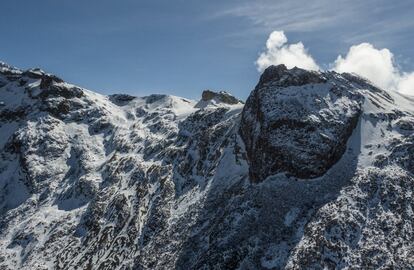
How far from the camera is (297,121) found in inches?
1945

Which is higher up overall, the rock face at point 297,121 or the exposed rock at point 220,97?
the exposed rock at point 220,97

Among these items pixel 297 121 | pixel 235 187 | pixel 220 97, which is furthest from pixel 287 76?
pixel 220 97

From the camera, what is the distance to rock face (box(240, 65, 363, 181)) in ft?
153

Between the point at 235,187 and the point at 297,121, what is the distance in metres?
9.64

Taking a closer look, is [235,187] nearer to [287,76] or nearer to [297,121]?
[297,121]

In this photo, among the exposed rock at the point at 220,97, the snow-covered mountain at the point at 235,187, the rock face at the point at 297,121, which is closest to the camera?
the snow-covered mountain at the point at 235,187

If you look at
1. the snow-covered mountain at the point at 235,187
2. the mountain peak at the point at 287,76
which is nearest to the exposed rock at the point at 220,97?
the snow-covered mountain at the point at 235,187

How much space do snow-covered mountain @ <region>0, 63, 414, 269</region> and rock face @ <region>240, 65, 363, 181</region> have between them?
145 millimetres

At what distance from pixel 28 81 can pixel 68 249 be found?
5683 centimetres

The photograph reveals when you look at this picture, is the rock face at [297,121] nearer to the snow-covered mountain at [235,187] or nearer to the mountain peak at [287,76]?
the mountain peak at [287,76]

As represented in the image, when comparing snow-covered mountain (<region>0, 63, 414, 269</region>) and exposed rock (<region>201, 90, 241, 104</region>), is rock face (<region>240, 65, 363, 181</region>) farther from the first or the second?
exposed rock (<region>201, 90, 241, 104</region>)

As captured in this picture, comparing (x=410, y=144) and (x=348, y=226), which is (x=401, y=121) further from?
(x=348, y=226)

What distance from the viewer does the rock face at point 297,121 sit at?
46.7 m

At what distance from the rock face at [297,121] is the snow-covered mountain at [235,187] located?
145 millimetres
